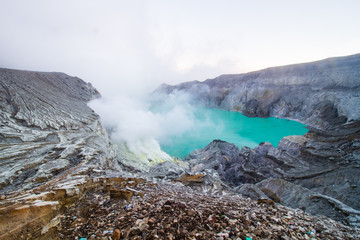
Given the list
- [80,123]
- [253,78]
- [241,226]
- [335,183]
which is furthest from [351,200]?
[253,78]

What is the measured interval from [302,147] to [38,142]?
17.9 m

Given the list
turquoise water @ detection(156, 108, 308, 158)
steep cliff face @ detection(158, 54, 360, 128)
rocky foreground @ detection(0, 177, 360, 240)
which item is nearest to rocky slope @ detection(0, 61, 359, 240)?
rocky foreground @ detection(0, 177, 360, 240)

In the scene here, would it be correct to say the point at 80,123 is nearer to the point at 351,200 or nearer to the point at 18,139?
the point at 18,139

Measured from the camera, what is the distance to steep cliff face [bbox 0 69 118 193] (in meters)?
4.38

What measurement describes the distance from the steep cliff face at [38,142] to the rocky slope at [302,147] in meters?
5.37

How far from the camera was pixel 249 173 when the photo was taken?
1042 centimetres

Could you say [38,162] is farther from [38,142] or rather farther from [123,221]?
[123,221]

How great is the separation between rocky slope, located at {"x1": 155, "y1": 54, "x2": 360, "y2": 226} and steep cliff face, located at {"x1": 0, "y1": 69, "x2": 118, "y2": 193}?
537 centimetres

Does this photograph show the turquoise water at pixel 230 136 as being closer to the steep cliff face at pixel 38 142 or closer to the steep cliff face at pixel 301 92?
the steep cliff face at pixel 301 92

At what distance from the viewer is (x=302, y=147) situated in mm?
11859

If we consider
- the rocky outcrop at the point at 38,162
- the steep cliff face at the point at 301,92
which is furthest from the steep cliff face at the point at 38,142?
the steep cliff face at the point at 301,92

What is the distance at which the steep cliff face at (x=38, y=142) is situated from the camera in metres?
4.38

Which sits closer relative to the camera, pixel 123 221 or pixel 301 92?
pixel 123 221

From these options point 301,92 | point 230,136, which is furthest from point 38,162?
point 301,92
